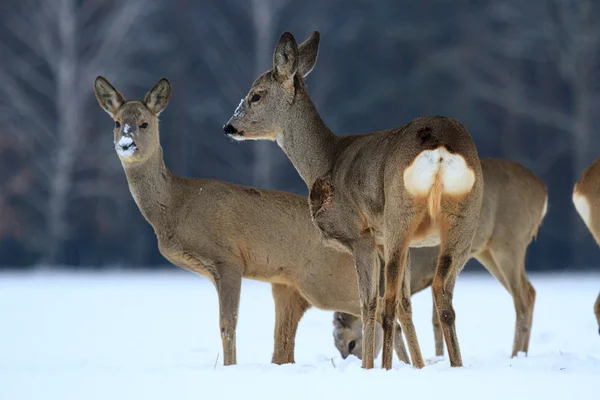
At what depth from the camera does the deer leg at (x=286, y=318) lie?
30.8 feet

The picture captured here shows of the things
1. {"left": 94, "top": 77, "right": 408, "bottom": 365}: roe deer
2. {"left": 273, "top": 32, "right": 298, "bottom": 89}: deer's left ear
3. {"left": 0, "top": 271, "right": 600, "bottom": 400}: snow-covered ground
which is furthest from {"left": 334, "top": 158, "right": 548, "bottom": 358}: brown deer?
{"left": 273, "top": 32, "right": 298, "bottom": 89}: deer's left ear

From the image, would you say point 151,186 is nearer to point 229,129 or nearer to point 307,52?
point 229,129

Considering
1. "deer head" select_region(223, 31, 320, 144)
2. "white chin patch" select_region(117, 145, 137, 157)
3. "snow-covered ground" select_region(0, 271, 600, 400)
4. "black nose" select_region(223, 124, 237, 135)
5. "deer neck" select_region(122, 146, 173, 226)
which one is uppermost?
"deer head" select_region(223, 31, 320, 144)

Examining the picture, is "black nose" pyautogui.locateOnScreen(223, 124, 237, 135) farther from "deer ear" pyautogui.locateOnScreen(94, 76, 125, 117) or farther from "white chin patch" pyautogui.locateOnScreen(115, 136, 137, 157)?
"deer ear" pyautogui.locateOnScreen(94, 76, 125, 117)

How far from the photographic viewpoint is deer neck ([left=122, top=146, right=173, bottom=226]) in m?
9.08

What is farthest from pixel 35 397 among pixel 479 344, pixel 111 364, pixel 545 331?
pixel 545 331

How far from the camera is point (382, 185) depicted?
7.25 meters

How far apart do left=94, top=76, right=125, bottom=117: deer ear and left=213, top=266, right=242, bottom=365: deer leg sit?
1.80 metres

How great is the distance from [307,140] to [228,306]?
1.42 metres

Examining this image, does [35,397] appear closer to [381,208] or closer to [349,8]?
[381,208]

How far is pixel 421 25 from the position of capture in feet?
95.3

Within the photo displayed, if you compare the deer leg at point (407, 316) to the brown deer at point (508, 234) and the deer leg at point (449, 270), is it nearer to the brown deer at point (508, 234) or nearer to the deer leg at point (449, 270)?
the deer leg at point (449, 270)

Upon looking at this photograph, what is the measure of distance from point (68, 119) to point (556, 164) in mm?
12178

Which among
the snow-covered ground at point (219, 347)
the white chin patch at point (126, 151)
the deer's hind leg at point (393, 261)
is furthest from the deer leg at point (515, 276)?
the deer's hind leg at point (393, 261)
